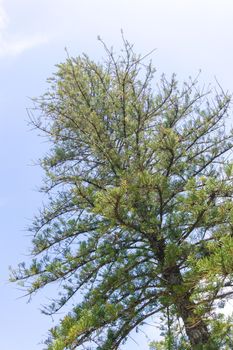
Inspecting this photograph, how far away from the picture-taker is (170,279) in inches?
286

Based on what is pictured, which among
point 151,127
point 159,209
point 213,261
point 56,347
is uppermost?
point 151,127

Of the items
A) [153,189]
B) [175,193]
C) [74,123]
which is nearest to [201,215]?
[153,189]

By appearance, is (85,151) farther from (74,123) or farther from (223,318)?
(223,318)

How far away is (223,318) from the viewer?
685 centimetres

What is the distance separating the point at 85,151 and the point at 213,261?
224 inches

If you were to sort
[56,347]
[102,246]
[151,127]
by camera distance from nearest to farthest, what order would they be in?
[56,347] → [102,246] → [151,127]

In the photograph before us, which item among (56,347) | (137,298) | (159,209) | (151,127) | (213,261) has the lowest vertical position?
(213,261)

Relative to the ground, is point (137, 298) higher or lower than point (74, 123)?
lower

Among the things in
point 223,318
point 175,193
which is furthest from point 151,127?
point 223,318

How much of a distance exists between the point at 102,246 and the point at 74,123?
248cm

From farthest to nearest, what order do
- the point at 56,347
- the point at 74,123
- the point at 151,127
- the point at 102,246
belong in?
the point at 151,127 → the point at 74,123 → the point at 102,246 → the point at 56,347

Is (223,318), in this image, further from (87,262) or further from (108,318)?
(87,262)

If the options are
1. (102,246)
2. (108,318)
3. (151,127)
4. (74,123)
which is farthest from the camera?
(151,127)

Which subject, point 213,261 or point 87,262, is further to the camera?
point 87,262
